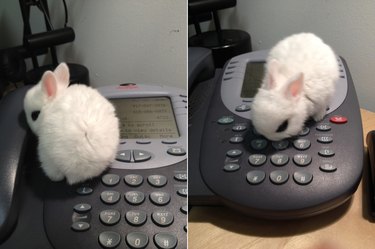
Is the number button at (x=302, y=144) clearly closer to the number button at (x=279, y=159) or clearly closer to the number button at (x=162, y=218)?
the number button at (x=279, y=159)

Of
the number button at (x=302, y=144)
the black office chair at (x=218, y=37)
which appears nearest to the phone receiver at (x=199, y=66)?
the black office chair at (x=218, y=37)

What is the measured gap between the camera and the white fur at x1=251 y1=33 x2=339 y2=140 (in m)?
0.32

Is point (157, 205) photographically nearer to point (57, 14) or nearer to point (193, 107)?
point (193, 107)

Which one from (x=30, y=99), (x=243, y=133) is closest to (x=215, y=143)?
(x=243, y=133)

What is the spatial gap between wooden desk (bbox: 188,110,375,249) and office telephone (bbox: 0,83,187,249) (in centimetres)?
4

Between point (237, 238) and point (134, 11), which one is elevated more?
point (134, 11)

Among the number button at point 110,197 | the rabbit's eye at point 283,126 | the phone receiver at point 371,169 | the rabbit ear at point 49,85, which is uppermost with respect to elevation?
the rabbit ear at point 49,85

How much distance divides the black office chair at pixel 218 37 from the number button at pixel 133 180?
0.18 meters

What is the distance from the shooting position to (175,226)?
264 millimetres

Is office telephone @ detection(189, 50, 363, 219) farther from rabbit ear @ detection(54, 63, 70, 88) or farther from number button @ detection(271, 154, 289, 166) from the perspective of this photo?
rabbit ear @ detection(54, 63, 70, 88)

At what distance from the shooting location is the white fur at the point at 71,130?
0.90ft

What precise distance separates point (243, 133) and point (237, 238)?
0.09 meters

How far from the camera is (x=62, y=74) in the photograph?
302 millimetres

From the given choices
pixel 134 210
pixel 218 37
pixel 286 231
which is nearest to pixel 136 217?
pixel 134 210
